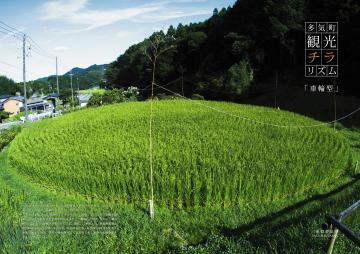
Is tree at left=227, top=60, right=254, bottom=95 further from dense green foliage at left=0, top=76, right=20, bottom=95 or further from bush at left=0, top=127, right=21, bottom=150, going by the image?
dense green foliage at left=0, top=76, right=20, bottom=95

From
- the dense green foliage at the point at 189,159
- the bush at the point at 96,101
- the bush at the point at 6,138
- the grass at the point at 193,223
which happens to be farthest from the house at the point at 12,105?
the grass at the point at 193,223

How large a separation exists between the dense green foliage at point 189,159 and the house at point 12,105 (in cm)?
4786

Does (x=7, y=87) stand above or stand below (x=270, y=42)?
below

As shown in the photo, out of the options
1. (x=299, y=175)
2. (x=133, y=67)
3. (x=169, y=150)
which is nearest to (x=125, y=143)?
(x=169, y=150)

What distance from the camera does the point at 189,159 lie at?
1177 centimetres

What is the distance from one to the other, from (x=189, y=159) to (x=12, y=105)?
6017 centimetres

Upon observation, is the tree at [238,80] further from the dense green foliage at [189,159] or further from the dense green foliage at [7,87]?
the dense green foliage at [7,87]

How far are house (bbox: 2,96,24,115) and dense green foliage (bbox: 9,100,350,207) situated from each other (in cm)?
4786

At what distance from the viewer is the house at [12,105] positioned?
61969mm

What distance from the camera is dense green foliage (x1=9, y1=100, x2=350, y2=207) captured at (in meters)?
9.62

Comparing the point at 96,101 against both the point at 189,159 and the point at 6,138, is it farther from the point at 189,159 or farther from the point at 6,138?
the point at 189,159

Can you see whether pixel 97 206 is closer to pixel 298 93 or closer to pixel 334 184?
pixel 334 184

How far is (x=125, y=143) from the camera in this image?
1455cm

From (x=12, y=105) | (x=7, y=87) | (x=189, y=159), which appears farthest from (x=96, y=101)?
(x=7, y=87)
